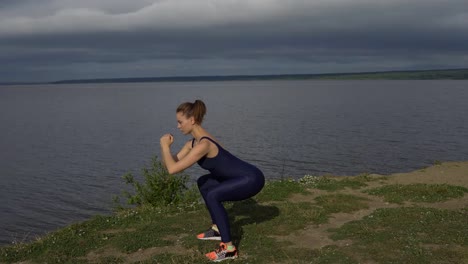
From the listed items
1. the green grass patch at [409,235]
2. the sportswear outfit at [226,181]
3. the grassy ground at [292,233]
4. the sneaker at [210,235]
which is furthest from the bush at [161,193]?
the sportswear outfit at [226,181]

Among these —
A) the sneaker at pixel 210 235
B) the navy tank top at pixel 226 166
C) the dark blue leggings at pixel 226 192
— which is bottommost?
the sneaker at pixel 210 235

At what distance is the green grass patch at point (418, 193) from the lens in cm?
1486

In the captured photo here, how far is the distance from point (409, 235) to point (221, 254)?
14.9 ft

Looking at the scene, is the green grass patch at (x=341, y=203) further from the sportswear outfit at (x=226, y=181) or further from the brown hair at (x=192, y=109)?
the brown hair at (x=192, y=109)

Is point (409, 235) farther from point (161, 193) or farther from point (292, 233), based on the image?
point (161, 193)

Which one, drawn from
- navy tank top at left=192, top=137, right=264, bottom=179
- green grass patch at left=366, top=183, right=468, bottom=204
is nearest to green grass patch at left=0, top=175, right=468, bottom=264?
green grass patch at left=366, top=183, right=468, bottom=204

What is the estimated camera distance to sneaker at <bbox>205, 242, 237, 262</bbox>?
357 inches

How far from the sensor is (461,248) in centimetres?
945

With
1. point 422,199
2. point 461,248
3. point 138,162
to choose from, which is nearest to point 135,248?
point 461,248

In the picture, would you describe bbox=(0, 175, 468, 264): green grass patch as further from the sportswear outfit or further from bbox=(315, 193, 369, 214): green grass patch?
the sportswear outfit

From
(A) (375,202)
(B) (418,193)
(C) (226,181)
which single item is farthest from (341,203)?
(C) (226,181)

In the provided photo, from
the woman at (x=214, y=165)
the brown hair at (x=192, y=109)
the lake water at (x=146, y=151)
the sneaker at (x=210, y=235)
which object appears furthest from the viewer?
the lake water at (x=146, y=151)

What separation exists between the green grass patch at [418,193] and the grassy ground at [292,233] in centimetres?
3

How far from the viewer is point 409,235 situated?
10359 millimetres
